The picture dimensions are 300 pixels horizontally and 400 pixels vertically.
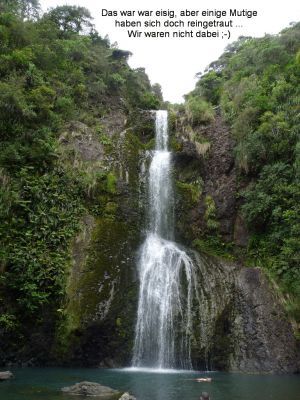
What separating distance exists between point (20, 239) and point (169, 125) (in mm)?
12617

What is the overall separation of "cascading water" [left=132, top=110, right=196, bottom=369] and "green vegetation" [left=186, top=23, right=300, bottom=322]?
9.70ft

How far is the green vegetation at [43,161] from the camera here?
15.4 metres

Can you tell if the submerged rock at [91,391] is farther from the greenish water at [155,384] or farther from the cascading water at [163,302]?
the cascading water at [163,302]

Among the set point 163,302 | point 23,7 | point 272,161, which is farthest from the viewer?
point 23,7

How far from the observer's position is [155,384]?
11.8 metres

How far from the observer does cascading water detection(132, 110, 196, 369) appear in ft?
50.5

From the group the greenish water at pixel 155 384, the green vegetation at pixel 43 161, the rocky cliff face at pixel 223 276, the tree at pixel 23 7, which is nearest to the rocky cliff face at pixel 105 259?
the green vegetation at pixel 43 161

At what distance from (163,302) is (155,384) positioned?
15.8 ft

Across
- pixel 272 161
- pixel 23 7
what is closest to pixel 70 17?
pixel 23 7

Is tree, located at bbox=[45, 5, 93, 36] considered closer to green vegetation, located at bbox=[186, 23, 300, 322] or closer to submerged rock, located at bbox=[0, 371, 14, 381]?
green vegetation, located at bbox=[186, 23, 300, 322]

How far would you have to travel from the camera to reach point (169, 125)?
1003 inches

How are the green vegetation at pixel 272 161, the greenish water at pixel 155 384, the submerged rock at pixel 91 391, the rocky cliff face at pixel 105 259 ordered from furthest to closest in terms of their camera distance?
the green vegetation at pixel 272 161
the rocky cliff face at pixel 105 259
the greenish water at pixel 155 384
the submerged rock at pixel 91 391

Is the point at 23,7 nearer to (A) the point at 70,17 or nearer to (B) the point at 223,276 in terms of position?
(A) the point at 70,17

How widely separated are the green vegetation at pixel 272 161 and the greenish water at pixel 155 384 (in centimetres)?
443
